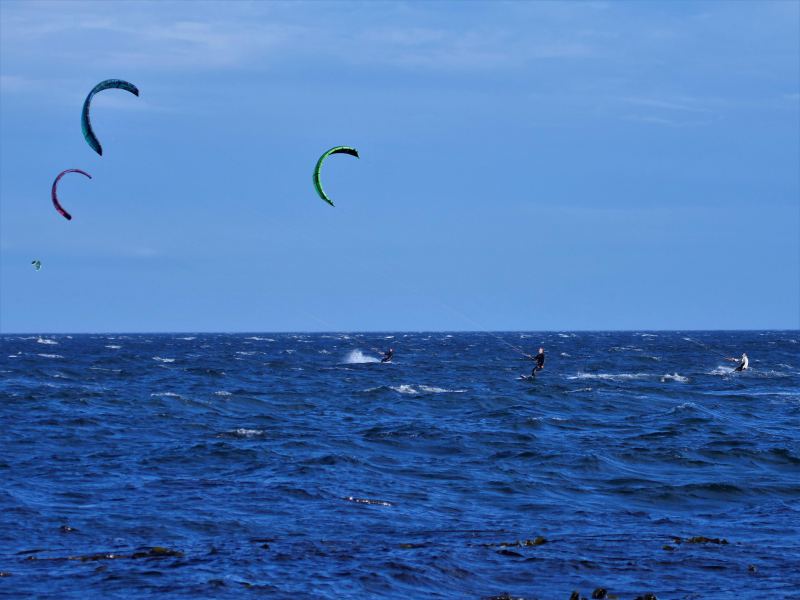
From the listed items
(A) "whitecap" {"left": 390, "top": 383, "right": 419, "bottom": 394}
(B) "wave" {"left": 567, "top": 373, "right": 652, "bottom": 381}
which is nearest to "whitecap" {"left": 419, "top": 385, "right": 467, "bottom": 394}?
(A) "whitecap" {"left": 390, "top": 383, "right": 419, "bottom": 394}

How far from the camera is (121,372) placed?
57.4 meters

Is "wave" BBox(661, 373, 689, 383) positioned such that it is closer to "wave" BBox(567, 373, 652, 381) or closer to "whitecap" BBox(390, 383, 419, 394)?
"wave" BBox(567, 373, 652, 381)

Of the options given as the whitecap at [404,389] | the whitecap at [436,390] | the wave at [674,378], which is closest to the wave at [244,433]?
the whitecap at [404,389]

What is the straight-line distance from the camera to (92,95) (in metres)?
28.2

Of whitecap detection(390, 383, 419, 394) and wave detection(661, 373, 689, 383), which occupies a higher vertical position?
wave detection(661, 373, 689, 383)

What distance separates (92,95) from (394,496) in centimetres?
1470

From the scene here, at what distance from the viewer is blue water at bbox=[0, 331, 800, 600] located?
13.1 meters

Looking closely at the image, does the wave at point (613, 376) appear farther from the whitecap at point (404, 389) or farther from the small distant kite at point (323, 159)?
the small distant kite at point (323, 159)

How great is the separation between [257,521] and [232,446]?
8347 millimetres

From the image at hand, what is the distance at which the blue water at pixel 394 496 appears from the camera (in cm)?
1312

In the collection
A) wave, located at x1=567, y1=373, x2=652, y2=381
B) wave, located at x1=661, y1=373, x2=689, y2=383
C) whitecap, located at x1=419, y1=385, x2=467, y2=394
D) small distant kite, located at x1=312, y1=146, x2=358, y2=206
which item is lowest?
whitecap, located at x1=419, y1=385, x2=467, y2=394

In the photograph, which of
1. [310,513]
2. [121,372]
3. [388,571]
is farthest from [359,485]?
[121,372]

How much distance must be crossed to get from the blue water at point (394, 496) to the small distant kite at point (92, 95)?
7371 millimetres

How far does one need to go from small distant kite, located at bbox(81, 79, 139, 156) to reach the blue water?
24.2 ft
